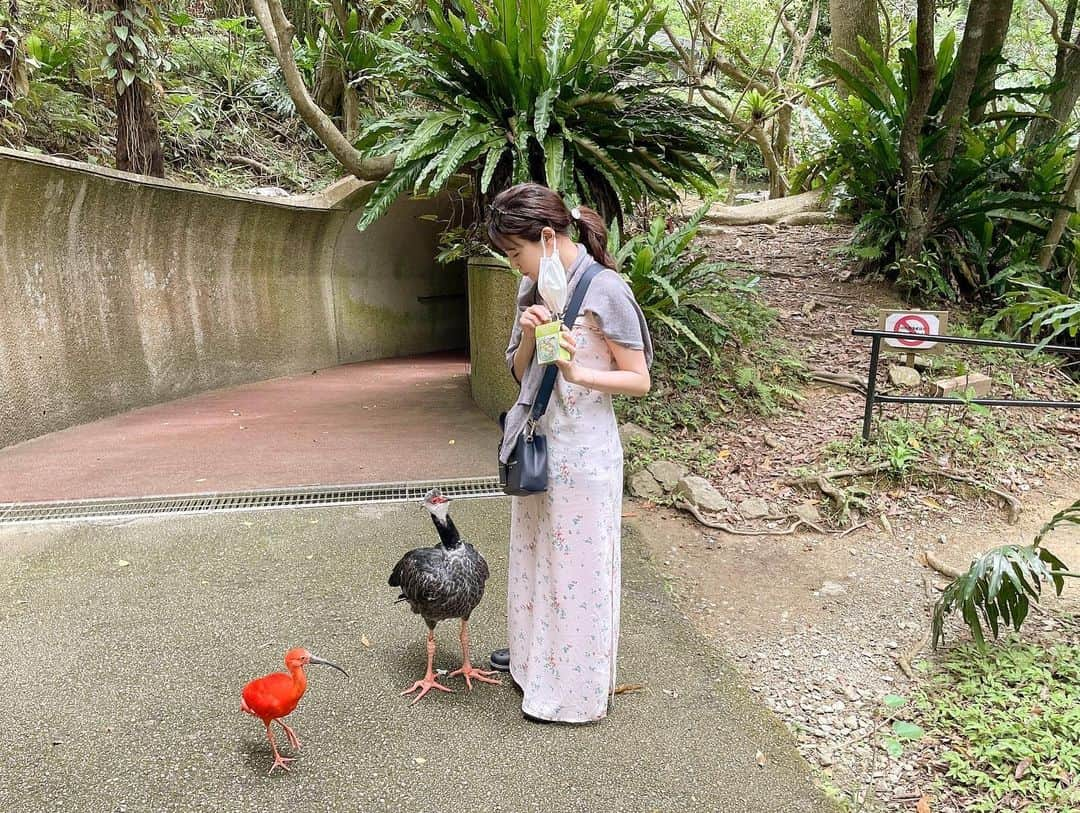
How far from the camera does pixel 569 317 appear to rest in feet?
7.19

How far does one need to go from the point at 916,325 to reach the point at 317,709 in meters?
3.69

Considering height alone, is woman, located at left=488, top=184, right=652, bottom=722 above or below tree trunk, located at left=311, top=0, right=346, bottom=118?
below

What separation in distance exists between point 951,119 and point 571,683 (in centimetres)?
592

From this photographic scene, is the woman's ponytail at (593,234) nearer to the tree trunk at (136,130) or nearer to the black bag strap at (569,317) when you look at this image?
the black bag strap at (569,317)

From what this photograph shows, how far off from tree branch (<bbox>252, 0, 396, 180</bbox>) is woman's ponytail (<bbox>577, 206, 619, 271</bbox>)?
14.0 feet

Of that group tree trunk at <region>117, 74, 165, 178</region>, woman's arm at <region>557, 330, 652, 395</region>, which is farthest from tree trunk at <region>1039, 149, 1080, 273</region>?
tree trunk at <region>117, 74, 165, 178</region>

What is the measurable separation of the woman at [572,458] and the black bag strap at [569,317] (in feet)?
0.05

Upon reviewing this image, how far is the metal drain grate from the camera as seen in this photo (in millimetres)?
4070

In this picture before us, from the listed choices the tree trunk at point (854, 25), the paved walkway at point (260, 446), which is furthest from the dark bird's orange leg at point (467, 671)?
the tree trunk at point (854, 25)

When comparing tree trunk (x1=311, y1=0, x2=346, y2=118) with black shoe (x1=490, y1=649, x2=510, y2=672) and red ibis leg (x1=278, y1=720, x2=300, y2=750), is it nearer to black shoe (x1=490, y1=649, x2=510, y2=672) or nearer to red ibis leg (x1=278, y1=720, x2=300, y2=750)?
black shoe (x1=490, y1=649, x2=510, y2=672)

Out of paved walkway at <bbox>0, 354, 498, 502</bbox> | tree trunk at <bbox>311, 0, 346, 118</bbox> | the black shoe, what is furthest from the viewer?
tree trunk at <bbox>311, 0, 346, 118</bbox>

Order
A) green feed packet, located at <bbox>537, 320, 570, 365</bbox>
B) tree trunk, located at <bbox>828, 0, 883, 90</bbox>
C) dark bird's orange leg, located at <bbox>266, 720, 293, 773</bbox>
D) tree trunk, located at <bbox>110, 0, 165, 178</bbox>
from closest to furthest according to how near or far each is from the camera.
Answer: green feed packet, located at <bbox>537, 320, 570, 365</bbox>
dark bird's orange leg, located at <bbox>266, 720, 293, 773</bbox>
tree trunk, located at <bbox>110, 0, 165, 178</bbox>
tree trunk, located at <bbox>828, 0, 883, 90</bbox>

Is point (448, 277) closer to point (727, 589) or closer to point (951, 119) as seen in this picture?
point (951, 119)

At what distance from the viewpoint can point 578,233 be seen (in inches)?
88.4
